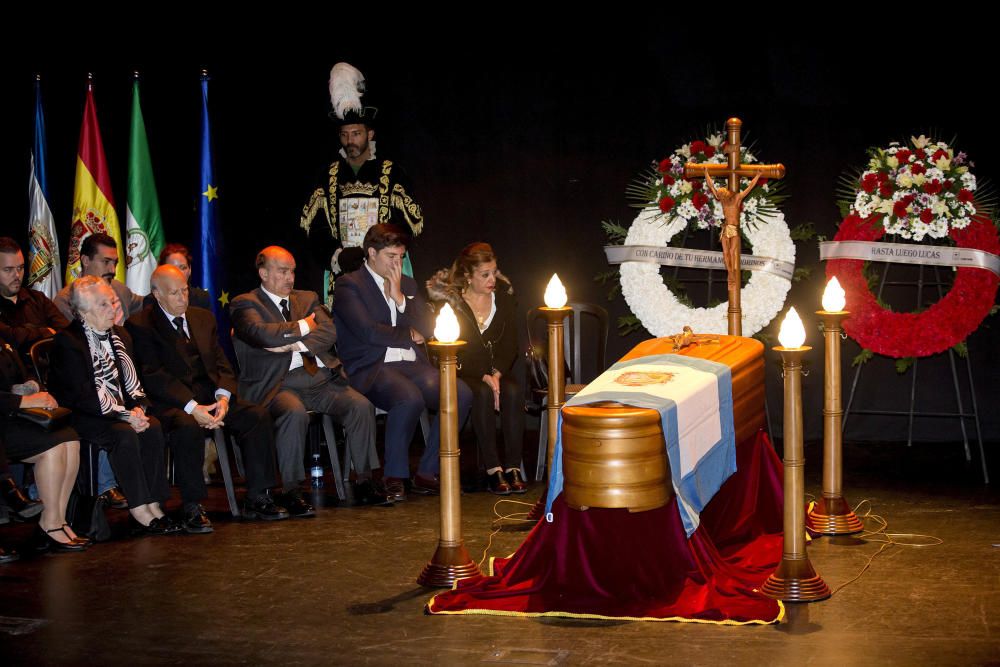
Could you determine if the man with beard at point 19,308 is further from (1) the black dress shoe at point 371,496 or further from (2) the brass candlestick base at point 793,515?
(2) the brass candlestick base at point 793,515

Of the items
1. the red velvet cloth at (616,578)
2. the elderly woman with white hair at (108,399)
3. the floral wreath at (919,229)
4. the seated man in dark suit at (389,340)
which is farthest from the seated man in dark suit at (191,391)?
the floral wreath at (919,229)

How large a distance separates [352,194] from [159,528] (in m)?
2.59

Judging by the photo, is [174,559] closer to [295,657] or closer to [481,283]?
[295,657]

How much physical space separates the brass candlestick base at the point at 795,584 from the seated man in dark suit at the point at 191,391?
2.46 metres

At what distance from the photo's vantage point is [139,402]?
5.50 m

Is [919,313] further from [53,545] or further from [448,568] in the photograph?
[53,545]

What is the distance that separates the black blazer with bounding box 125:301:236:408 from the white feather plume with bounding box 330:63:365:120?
1.90 m

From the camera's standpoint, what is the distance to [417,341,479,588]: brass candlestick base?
422 cm

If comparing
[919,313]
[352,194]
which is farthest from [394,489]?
[919,313]

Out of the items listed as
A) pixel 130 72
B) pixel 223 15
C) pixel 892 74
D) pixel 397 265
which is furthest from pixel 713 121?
pixel 130 72

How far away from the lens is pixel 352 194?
727 centimetres

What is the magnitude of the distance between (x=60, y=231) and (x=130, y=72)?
1116 millimetres

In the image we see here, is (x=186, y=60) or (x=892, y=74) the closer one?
(x=892, y=74)

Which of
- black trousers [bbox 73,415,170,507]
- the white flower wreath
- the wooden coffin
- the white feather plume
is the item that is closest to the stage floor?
black trousers [bbox 73,415,170,507]
